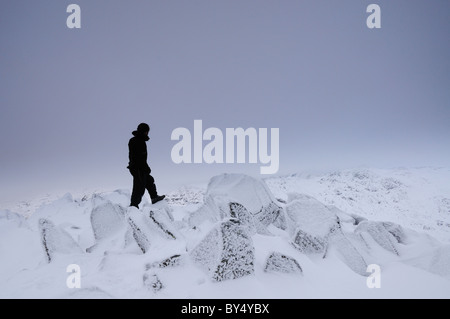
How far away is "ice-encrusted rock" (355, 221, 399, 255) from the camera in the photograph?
4.41 meters

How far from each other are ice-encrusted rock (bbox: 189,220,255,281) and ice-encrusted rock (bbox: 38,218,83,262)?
197cm

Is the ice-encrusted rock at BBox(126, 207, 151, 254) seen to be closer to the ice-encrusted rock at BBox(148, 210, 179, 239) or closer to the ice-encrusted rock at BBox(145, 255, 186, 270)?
the ice-encrusted rock at BBox(148, 210, 179, 239)

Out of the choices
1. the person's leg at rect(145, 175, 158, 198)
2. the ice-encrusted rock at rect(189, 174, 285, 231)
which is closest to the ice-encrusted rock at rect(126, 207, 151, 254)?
the ice-encrusted rock at rect(189, 174, 285, 231)

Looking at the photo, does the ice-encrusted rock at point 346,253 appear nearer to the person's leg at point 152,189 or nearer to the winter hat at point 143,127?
the person's leg at point 152,189

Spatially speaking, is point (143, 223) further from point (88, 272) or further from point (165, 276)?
point (165, 276)

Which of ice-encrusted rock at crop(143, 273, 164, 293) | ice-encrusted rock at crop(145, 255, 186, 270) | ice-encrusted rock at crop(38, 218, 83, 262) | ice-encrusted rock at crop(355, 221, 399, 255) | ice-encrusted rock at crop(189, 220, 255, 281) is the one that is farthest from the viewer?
ice-encrusted rock at crop(355, 221, 399, 255)

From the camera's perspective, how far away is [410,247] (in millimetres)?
4484

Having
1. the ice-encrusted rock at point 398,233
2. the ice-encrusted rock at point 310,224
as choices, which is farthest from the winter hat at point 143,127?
the ice-encrusted rock at point 398,233

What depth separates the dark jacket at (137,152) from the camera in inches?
256

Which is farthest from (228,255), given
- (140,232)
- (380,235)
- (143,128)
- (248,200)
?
(143,128)

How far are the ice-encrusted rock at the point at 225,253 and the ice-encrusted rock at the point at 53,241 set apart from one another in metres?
1.97

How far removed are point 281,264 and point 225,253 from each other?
2.19ft
